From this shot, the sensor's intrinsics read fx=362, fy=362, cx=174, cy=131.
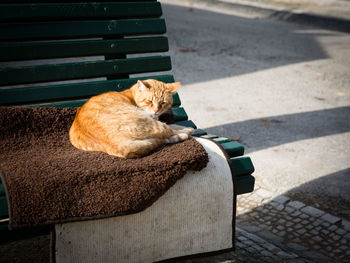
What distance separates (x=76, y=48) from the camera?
2.72 metres

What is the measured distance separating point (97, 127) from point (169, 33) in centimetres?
660

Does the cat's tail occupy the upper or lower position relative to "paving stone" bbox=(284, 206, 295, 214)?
upper

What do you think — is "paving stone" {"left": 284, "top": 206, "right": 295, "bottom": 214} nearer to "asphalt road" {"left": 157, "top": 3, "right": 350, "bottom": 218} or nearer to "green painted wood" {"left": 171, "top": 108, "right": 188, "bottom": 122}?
"asphalt road" {"left": 157, "top": 3, "right": 350, "bottom": 218}

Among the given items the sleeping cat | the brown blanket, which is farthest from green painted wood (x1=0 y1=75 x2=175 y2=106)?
the brown blanket

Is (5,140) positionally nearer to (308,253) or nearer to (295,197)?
(308,253)

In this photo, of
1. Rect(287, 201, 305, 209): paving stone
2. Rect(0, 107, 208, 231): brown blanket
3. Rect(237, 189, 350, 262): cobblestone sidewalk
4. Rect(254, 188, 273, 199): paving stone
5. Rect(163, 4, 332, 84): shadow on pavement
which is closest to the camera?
Rect(0, 107, 208, 231): brown blanket

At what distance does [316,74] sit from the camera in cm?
617

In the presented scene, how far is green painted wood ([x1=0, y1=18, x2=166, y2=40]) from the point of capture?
2.56m

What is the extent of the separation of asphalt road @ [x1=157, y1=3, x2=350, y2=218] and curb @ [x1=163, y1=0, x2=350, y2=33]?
72 cm

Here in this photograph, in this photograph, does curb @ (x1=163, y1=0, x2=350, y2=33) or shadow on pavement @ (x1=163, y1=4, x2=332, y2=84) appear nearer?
shadow on pavement @ (x1=163, y1=4, x2=332, y2=84)

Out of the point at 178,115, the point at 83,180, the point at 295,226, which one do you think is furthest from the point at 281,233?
the point at 83,180

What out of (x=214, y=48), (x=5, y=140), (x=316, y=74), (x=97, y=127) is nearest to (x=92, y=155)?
(x=97, y=127)

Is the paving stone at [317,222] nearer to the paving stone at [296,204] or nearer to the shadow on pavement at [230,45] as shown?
the paving stone at [296,204]

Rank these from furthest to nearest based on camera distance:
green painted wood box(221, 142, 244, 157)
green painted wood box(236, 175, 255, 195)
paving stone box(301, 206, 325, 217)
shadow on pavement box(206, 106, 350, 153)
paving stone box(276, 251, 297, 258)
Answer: shadow on pavement box(206, 106, 350, 153)
paving stone box(301, 206, 325, 217)
paving stone box(276, 251, 297, 258)
green painted wood box(221, 142, 244, 157)
green painted wood box(236, 175, 255, 195)
